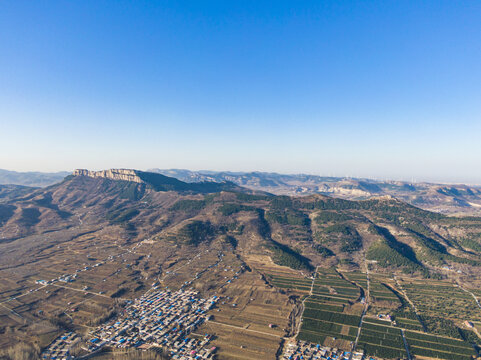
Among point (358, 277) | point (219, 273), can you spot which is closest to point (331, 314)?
point (358, 277)

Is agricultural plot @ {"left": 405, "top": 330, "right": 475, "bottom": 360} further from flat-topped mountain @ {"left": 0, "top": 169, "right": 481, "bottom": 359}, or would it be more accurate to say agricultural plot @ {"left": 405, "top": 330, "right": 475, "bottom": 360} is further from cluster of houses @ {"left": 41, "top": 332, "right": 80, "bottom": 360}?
cluster of houses @ {"left": 41, "top": 332, "right": 80, "bottom": 360}

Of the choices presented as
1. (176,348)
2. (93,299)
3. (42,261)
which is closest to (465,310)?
(176,348)

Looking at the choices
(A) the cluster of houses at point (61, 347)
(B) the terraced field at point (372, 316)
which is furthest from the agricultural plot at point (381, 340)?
(A) the cluster of houses at point (61, 347)

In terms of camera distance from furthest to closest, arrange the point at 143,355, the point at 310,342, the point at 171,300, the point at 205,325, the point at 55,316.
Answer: the point at 171,300 < the point at 55,316 < the point at 205,325 < the point at 310,342 < the point at 143,355

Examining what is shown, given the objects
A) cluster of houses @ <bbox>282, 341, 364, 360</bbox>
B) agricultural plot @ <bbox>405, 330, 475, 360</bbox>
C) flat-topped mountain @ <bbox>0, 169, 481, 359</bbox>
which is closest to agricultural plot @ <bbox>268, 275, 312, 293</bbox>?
flat-topped mountain @ <bbox>0, 169, 481, 359</bbox>

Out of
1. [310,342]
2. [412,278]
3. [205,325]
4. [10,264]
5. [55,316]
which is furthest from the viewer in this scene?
[10,264]

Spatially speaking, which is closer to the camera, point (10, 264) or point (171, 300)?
point (171, 300)

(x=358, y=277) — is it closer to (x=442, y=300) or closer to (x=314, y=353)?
(x=442, y=300)

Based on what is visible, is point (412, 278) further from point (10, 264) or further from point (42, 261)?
point (10, 264)
